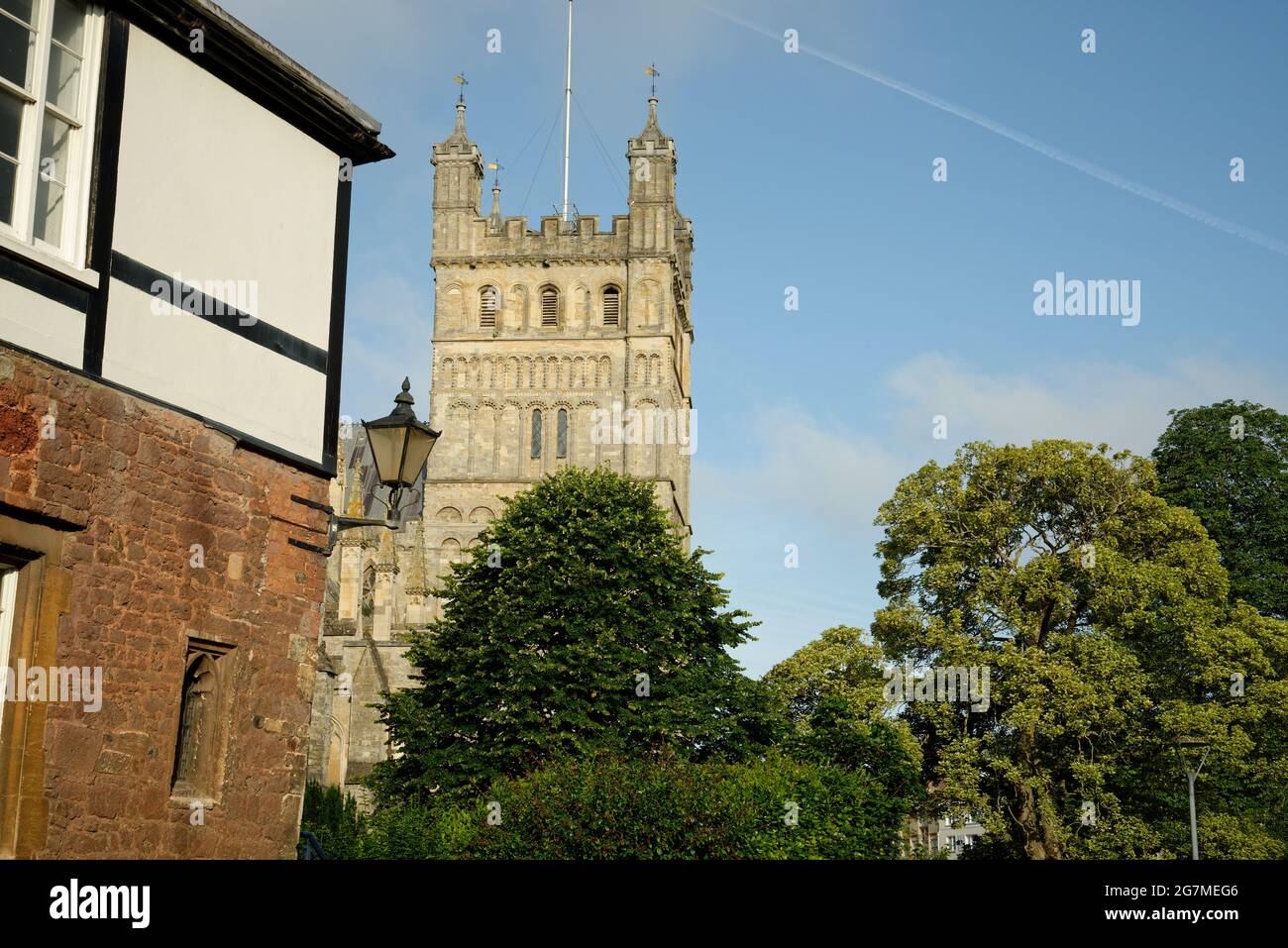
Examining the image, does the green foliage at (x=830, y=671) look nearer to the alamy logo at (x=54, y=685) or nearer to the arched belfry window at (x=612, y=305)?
the alamy logo at (x=54, y=685)

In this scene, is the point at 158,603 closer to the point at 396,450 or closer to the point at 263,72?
the point at 396,450

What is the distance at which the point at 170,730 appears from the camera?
10.2 meters

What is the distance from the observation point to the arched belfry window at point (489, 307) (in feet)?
214

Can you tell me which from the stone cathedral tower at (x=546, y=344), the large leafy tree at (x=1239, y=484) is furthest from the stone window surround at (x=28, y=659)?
the stone cathedral tower at (x=546, y=344)

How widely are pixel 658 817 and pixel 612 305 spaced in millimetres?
45241

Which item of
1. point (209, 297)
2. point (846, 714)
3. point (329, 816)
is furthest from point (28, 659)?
point (329, 816)

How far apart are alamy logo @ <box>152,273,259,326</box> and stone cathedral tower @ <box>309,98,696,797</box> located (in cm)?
4893

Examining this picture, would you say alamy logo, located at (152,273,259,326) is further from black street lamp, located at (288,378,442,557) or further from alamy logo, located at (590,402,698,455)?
alamy logo, located at (590,402,698,455)

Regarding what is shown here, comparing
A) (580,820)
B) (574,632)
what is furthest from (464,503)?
(580,820)

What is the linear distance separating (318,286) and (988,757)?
25.8 m

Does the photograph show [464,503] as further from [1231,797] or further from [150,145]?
[150,145]

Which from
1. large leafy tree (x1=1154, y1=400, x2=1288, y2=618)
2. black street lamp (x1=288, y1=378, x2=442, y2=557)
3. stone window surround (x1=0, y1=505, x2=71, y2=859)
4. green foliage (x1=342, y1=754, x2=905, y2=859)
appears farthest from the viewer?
large leafy tree (x1=1154, y1=400, x2=1288, y2=618)

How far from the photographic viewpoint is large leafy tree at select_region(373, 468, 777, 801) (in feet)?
107
